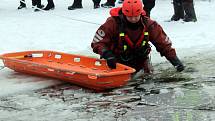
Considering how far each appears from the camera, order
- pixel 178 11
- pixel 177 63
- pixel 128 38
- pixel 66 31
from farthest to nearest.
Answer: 1. pixel 178 11
2. pixel 66 31
3. pixel 177 63
4. pixel 128 38

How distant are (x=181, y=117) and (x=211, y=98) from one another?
0.75 metres

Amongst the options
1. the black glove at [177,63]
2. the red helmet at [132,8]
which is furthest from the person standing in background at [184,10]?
the red helmet at [132,8]

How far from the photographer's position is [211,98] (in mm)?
5480

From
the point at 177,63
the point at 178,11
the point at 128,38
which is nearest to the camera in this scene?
the point at 128,38

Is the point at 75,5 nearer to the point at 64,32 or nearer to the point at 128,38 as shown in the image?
the point at 64,32

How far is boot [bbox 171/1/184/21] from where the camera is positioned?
416 inches

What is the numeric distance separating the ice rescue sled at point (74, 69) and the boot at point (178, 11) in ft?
13.5

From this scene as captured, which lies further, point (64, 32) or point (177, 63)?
point (64, 32)

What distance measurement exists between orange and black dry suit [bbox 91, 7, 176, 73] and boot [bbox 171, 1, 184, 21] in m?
4.16

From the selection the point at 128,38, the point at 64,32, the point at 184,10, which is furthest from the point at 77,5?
the point at 128,38

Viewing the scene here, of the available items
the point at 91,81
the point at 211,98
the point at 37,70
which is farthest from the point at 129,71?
the point at 37,70

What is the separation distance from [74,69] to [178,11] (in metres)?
4.71

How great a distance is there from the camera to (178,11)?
35.4ft

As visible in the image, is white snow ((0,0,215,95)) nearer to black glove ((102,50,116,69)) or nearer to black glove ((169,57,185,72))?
black glove ((102,50,116,69))
